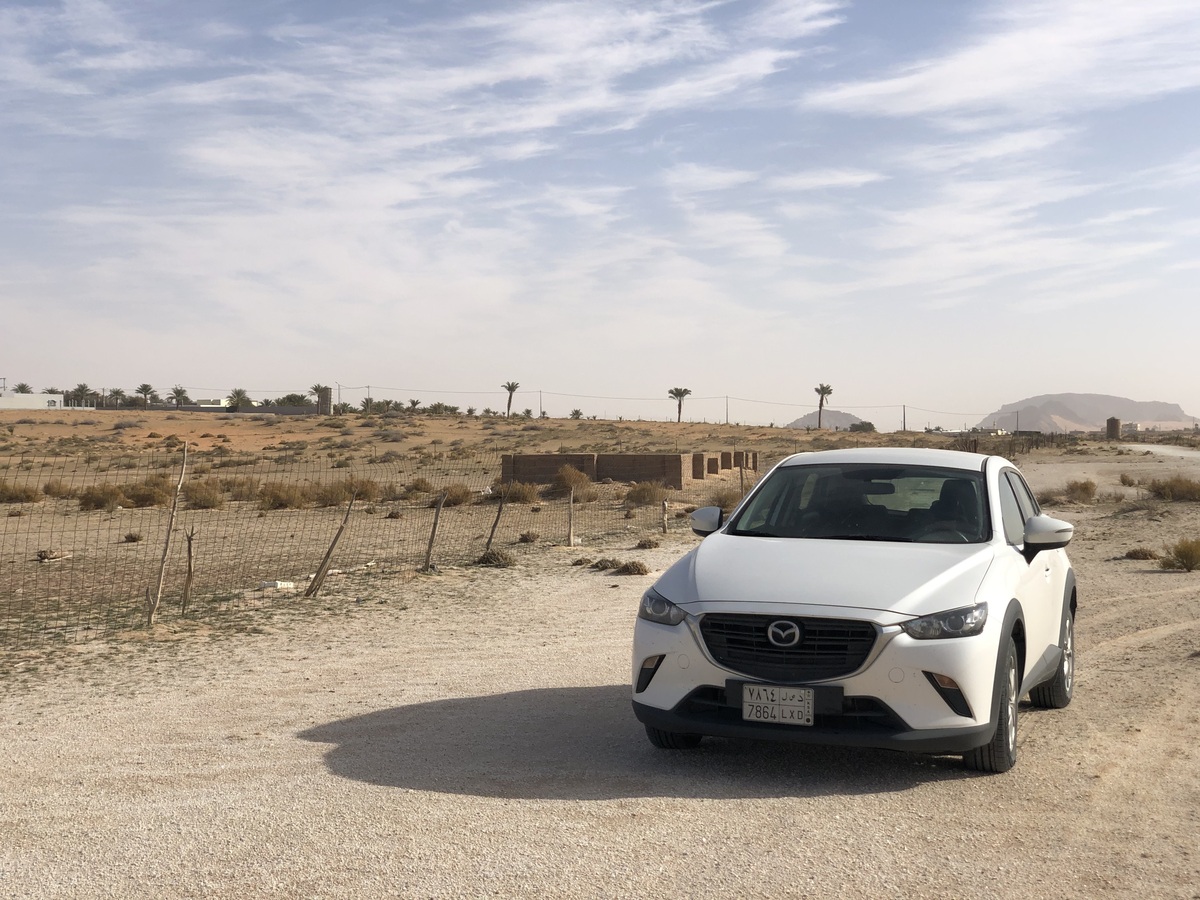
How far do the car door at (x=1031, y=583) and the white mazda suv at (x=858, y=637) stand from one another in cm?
3

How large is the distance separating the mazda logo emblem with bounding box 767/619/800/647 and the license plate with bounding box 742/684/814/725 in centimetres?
22

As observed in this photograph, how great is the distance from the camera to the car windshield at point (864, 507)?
23.6 ft

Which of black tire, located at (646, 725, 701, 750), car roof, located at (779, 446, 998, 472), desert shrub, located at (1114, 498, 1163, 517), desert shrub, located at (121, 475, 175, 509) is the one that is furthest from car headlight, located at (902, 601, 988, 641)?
desert shrub, located at (121, 475, 175, 509)

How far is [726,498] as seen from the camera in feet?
104

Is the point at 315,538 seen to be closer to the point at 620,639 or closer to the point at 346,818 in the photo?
the point at 620,639

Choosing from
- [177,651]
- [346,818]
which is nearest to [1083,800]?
[346,818]

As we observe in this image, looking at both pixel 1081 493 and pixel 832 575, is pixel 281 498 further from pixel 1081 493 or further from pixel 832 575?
pixel 832 575

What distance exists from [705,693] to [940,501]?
88.9 inches

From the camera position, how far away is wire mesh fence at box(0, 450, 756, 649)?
14.1 m

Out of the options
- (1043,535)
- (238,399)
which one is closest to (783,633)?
(1043,535)

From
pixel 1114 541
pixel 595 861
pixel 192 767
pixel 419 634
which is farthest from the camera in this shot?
pixel 1114 541

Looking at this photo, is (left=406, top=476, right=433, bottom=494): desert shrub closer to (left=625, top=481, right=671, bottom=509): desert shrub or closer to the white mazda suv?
(left=625, top=481, right=671, bottom=509): desert shrub

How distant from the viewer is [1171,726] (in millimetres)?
7406

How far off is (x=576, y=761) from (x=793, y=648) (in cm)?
151
